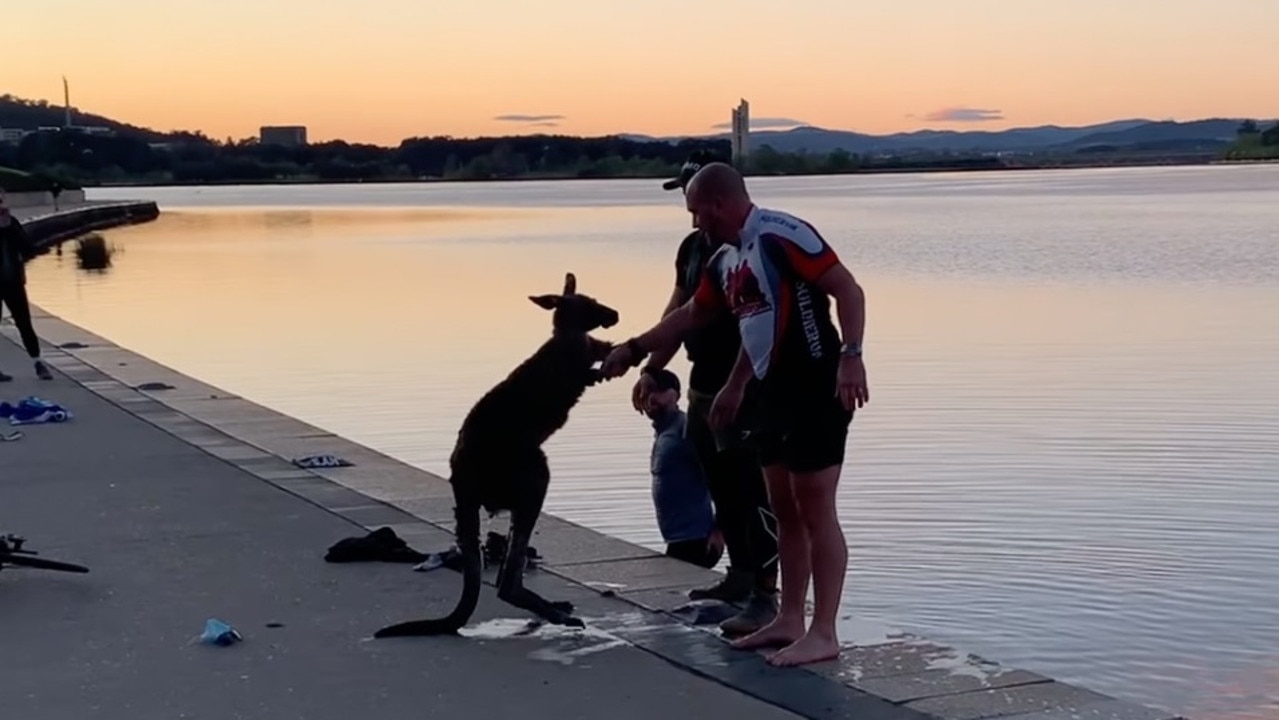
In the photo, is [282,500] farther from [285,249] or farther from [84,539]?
[285,249]

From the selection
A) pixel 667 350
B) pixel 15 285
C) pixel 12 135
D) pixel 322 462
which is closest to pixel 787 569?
pixel 667 350

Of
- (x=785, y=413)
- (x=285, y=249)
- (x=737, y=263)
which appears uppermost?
(x=737, y=263)

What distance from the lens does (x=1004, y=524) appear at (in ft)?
40.7

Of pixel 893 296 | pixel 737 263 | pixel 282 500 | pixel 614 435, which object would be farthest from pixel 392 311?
pixel 737 263

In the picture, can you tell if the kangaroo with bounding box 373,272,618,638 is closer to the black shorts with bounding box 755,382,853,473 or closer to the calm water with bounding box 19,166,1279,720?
the black shorts with bounding box 755,382,853,473

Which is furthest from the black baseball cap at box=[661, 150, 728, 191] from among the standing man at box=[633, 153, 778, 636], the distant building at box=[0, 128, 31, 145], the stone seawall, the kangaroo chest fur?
the distant building at box=[0, 128, 31, 145]

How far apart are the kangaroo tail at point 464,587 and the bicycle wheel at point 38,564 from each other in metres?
1.81

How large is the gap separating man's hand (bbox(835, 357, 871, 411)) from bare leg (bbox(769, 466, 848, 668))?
→ 33 centimetres

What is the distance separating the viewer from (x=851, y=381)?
6680 millimetres

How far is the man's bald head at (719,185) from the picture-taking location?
703 cm

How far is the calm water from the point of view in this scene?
10172mm

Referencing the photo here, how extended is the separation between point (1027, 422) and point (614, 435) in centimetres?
366

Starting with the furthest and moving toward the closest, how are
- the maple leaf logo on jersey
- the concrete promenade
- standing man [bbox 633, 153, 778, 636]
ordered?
standing man [bbox 633, 153, 778, 636] < the maple leaf logo on jersey < the concrete promenade

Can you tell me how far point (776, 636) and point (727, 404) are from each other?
892 millimetres
